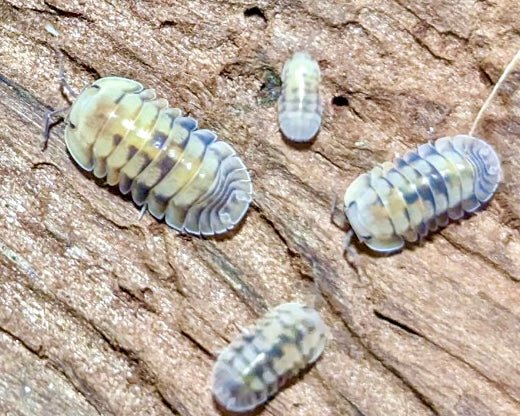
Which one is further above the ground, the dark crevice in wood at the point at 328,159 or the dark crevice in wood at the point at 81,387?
the dark crevice in wood at the point at 328,159

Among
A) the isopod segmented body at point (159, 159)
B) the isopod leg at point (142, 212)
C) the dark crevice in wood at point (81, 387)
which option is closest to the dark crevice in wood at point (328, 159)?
the isopod segmented body at point (159, 159)

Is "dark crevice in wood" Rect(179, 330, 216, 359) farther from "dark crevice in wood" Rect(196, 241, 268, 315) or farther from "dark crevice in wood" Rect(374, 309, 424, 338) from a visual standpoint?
"dark crevice in wood" Rect(374, 309, 424, 338)

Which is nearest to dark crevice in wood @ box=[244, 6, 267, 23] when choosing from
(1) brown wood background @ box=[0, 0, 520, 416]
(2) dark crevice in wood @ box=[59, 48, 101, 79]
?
(1) brown wood background @ box=[0, 0, 520, 416]

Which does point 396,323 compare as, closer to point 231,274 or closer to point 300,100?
point 231,274

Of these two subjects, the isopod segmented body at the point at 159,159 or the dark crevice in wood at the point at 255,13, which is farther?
the dark crevice in wood at the point at 255,13

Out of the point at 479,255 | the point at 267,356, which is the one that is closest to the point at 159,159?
the point at 267,356

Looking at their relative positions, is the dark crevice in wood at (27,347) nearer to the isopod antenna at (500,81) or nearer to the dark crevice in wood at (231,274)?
the dark crevice in wood at (231,274)
